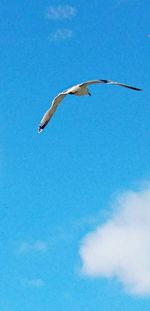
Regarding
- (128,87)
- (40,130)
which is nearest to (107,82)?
(128,87)

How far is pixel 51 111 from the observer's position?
56.2m

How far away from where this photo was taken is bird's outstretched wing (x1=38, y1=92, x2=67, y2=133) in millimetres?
54656

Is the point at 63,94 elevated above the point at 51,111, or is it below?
below

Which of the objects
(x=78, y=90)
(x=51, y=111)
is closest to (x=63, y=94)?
(x=78, y=90)

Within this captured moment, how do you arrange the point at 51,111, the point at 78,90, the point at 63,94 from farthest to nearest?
1. the point at 51,111
2. the point at 63,94
3. the point at 78,90

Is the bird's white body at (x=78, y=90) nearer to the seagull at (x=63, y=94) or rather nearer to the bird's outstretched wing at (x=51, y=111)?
the seagull at (x=63, y=94)

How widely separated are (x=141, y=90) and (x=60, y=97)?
25.8 ft

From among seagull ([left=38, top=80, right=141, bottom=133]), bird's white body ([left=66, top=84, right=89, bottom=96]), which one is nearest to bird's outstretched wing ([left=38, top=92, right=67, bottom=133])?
seagull ([left=38, top=80, right=141, bottom=133])

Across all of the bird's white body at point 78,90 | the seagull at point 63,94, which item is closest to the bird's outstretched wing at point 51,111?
the seagull at point 63,94

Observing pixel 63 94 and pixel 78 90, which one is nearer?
pixel 78 90

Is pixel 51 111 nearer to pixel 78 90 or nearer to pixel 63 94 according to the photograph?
pixel 63 94

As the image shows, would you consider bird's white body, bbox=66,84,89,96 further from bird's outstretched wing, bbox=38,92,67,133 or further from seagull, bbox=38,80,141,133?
bird's outstretched wing, bbox=38,92,67,133

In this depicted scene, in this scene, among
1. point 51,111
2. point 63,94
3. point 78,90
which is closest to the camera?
point 78,90

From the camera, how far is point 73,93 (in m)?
53.7
